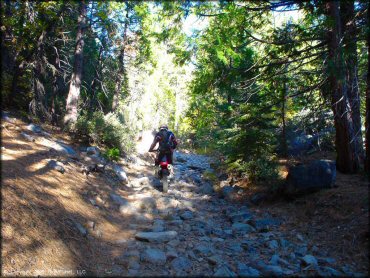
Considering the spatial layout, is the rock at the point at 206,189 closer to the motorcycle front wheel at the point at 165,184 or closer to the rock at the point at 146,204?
the motorcycle front wheel at the point at 165,184

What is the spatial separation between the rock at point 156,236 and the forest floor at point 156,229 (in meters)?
0.02

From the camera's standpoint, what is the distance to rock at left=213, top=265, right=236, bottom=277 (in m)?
3.99

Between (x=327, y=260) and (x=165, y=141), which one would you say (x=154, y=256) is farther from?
(x=165, y=141)

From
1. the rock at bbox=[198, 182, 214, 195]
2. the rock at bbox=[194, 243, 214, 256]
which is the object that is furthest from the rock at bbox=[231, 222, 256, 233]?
the rock at bbox=[198, 182, 214, 195]

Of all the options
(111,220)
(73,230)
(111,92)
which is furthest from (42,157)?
(111,92)

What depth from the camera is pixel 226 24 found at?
7898 mm

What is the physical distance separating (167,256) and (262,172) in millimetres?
4475

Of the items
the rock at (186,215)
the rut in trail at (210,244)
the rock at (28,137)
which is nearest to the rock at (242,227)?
the rut in trail at (210,244)

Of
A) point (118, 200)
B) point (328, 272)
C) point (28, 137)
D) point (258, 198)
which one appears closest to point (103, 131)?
point (28, 137)

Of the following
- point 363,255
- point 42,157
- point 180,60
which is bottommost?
point 363,255

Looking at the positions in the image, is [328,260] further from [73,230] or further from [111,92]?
[111,92]

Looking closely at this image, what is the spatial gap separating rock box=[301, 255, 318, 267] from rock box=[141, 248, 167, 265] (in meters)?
2.19

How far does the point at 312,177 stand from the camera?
6.95 m

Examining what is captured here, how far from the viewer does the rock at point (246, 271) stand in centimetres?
404
